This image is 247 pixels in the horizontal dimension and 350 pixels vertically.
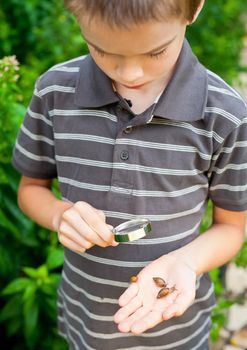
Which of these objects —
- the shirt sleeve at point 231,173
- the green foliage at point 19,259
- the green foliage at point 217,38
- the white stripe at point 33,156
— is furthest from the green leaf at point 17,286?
the green foliage at point 217,38

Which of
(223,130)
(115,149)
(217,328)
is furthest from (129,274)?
(217,328)

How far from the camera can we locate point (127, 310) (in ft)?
4.25

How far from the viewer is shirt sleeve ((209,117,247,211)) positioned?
53.3 inches

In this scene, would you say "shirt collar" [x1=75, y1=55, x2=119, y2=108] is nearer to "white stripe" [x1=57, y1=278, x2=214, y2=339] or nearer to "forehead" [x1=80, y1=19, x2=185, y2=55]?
"forehead" [x1=80, y1=19, x2=185, y2=55]

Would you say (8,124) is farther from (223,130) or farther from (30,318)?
(223,130)

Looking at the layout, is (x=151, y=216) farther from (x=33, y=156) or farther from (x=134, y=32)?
(x=134, y=32)

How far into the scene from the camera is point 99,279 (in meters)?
1.50

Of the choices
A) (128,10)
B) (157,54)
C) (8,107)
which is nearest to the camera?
(128,10)

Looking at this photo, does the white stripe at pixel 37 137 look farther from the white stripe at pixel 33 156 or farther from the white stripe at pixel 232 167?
the white stripe at pixel 232 167

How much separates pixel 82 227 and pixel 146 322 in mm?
252

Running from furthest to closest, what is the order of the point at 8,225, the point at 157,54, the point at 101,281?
the point at 8,225 → the point at 101,281 → the point at 157,54

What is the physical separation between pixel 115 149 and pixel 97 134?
66mm

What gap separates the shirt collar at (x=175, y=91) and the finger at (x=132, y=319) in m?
0.44

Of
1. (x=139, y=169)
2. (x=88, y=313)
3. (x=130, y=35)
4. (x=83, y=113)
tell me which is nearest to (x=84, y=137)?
(x=83, y=113)
